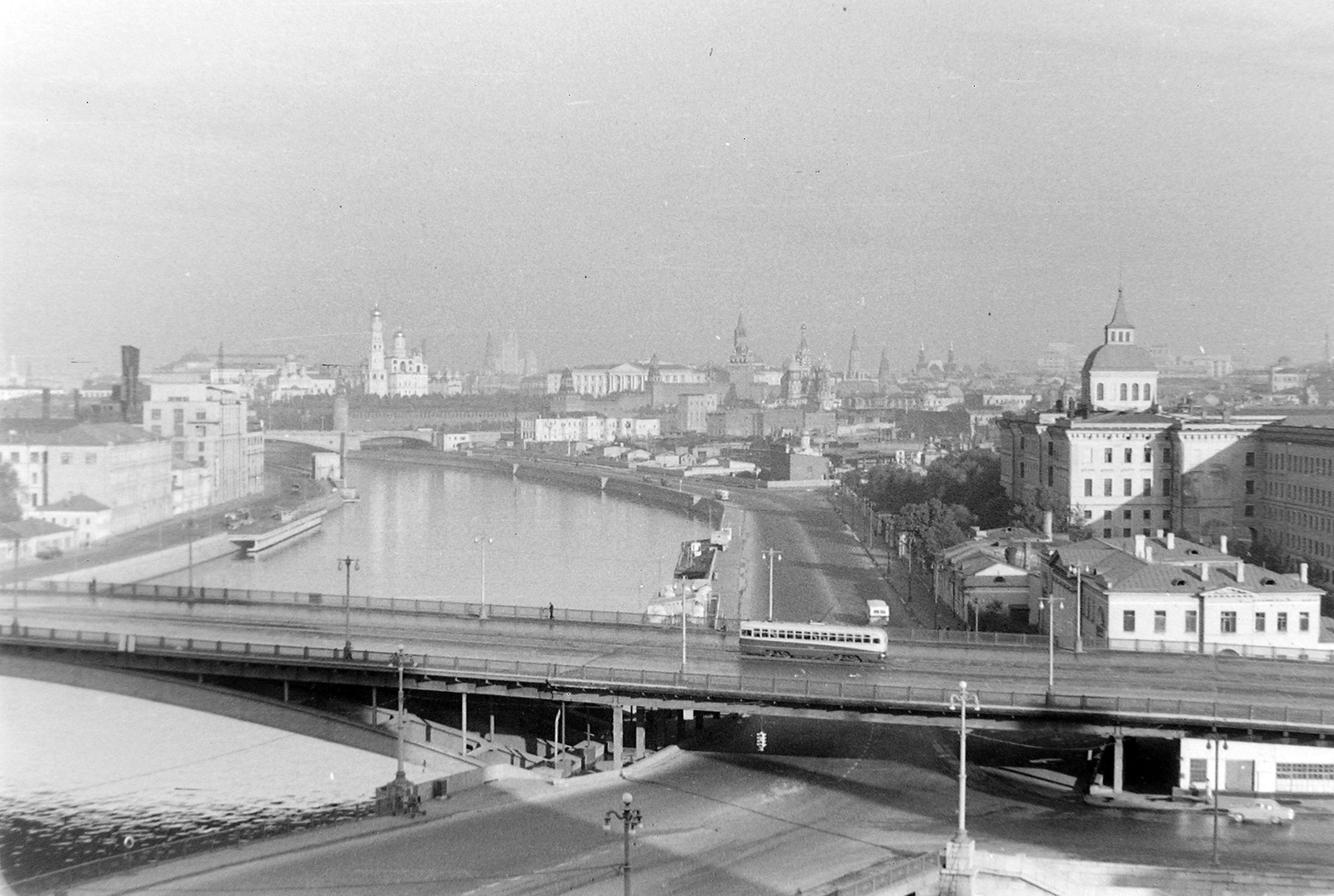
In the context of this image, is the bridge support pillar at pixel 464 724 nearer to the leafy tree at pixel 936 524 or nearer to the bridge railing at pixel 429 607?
the bridge railing at pixel 429 607

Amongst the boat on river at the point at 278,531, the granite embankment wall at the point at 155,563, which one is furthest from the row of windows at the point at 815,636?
the boat on river at the point at 278,531

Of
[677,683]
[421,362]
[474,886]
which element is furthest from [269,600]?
[421,362]

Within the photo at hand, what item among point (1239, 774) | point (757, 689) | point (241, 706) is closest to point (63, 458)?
point (241, 706)

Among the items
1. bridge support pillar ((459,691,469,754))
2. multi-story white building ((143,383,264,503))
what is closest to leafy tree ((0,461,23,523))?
multi-story white building ((143,383,264,503))

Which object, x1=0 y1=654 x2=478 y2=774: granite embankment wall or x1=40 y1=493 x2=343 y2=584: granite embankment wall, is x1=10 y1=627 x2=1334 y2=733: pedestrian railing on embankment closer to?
x1=0 y1=654 x2=478 y2=774: granite embankment wall

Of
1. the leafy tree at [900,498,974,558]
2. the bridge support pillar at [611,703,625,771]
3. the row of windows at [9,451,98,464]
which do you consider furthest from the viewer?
the leafy tree at [900,498,974,558]
